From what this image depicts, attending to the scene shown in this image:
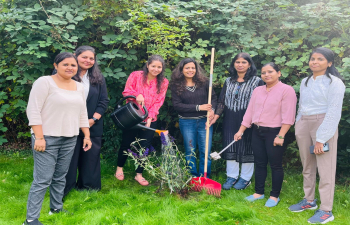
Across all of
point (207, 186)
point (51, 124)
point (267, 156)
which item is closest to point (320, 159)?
point (267, 156)

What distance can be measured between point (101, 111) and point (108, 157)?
61.4 inches

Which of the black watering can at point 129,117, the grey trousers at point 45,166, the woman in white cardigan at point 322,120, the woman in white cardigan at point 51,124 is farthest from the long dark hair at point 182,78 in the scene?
the grey trousers at point 45,166

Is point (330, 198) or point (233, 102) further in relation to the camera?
point (233, 102)

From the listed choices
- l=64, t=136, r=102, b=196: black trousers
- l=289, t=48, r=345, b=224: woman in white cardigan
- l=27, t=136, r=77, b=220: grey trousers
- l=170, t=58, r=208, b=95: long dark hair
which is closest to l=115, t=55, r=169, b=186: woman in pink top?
l=170, t=58, r=208, b=95: long dark hair

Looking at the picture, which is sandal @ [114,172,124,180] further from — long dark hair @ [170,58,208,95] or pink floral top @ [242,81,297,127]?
pink floral top @ [242,81,297,127]

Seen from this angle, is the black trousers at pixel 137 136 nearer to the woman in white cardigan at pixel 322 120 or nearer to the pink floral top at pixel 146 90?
the pink floral top at pixel 146 90

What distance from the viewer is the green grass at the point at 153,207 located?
2555 millimetres

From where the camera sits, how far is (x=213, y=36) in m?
3.92

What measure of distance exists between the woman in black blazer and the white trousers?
1.63m

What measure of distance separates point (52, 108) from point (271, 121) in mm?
2129

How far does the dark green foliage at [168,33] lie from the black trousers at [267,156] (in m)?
0.89

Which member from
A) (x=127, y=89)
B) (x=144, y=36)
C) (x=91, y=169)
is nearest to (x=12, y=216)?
(x=91, y=169)

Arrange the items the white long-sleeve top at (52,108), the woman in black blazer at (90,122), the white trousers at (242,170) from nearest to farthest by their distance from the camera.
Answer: the white long-sleeve top at (52,108) < the woman in black blazer at (90,122) < the white trousers at (242,170)

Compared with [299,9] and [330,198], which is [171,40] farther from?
[330,198]
